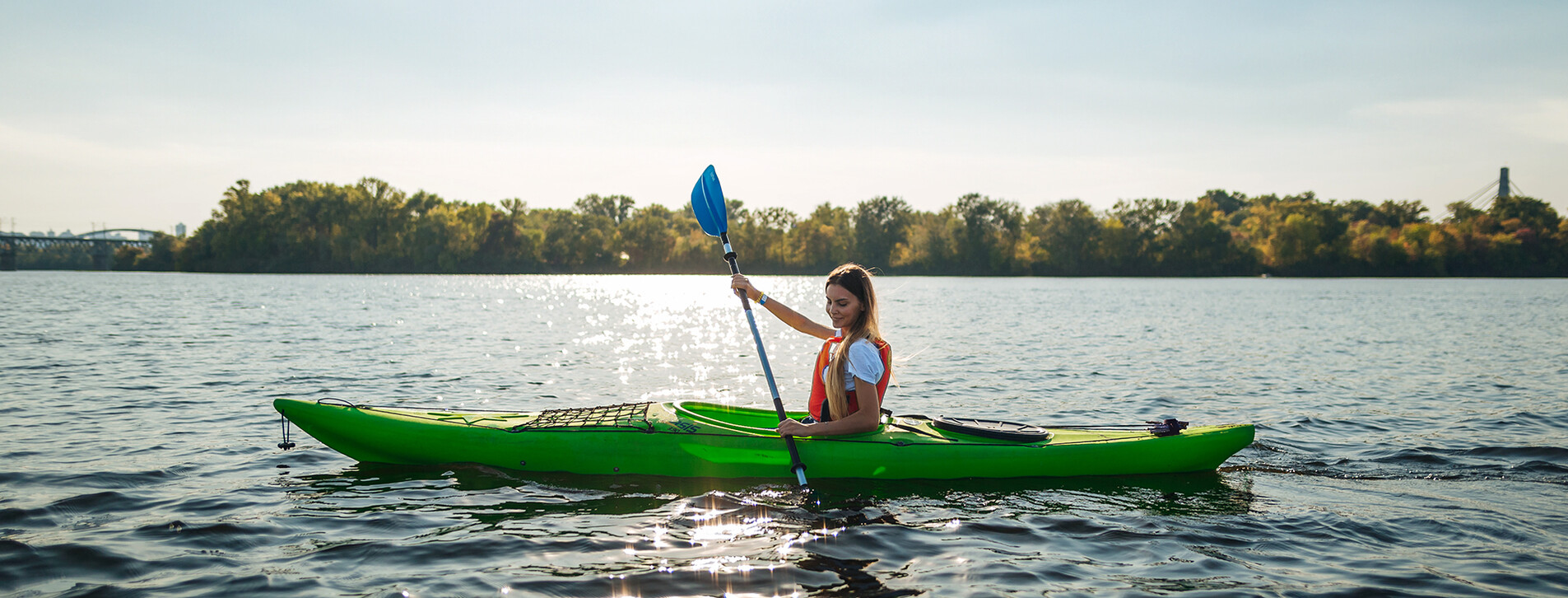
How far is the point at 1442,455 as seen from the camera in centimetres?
696

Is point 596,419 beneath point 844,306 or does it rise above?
beneath

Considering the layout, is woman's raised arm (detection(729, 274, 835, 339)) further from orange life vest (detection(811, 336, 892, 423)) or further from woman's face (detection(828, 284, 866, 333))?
woman's face (detection(828, 284, 866, 333))

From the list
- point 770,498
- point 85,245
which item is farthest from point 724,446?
point 85,245

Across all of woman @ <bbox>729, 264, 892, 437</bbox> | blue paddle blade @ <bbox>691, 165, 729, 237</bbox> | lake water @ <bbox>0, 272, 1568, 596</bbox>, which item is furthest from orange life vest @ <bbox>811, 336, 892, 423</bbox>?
blue paddle blade @ <bbox>691, 165, 729, 237</bbox>

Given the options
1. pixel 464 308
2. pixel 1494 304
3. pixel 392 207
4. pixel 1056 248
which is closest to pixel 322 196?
pixel 392 207

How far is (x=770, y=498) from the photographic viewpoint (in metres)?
5.55

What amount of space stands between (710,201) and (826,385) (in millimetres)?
2303

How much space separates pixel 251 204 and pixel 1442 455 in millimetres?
90634

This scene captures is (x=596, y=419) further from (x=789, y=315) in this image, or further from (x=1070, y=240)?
(x=1070, y=240)

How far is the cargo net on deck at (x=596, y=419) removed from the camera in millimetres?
5922

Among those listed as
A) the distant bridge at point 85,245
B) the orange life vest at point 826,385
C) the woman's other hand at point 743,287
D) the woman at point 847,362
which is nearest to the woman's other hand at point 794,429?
the woman at point 847,362

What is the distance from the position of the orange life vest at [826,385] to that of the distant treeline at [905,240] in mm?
76682

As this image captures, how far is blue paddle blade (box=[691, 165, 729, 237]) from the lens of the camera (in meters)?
6.99

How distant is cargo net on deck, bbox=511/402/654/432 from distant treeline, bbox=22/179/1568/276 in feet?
249
